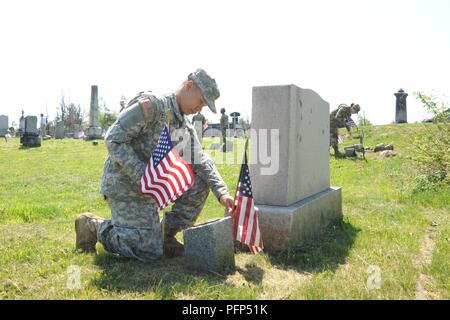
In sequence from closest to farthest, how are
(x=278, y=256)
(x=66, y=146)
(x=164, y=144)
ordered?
1. (x=164, y=144)
2. (x=278, y=256)
3. (x=66, y=146)

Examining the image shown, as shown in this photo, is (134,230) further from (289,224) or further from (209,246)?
(289,224)

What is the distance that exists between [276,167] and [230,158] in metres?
11.2

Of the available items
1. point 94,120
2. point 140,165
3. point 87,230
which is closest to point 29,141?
point 94,120

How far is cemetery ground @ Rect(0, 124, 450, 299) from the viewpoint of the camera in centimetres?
294

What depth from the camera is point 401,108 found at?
22.0m

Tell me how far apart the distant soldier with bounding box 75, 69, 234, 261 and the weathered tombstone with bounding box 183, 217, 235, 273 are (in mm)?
351

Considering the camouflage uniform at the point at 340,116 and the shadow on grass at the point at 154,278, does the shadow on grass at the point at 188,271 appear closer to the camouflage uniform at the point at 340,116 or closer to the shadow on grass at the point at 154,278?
the shadow on grass at the point at 154,278

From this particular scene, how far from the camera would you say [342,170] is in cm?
1089

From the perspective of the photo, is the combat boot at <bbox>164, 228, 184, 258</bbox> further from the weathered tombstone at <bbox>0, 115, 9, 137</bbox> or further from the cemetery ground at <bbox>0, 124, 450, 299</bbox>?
the weathered tombstone at <bbox>0, 115, 9, 137</bbox>

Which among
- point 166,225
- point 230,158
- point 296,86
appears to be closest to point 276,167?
point 296,86

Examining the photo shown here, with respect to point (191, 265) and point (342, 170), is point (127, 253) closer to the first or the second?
point (191, 265)

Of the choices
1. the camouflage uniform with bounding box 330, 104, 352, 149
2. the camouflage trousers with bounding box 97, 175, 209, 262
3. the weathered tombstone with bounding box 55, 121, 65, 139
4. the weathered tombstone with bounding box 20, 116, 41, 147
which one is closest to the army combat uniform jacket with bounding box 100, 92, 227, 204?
the camouflage trousers with bounding box 97, 175, 209, 262

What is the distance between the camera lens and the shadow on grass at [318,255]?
3617 mm

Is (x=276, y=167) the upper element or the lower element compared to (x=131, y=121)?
lower
